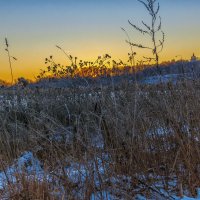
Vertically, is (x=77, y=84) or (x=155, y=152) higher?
(x=77, y=84)

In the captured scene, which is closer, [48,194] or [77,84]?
[48,194]

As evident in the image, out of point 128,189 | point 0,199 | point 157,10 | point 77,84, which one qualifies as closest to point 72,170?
point 128,189

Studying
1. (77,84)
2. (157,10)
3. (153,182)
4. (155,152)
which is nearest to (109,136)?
(155,152)

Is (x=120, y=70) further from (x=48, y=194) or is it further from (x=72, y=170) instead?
(x=48, y=194)

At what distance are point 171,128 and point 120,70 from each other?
6.54ft

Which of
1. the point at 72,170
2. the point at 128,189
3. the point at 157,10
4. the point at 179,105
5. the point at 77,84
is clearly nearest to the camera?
the point at 128,189

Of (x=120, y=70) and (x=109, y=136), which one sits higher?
(x=120, y=70)

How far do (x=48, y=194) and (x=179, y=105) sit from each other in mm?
1978

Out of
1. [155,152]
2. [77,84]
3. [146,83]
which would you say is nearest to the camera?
[155,152]

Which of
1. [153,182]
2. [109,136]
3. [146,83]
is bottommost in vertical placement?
[153,182]

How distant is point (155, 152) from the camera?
446 centimetres

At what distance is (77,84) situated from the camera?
26.7 feet

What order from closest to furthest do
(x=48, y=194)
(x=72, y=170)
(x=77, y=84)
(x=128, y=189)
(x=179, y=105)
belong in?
(x=48, y=194), (x=128, y=189), (x=72, y=170), (x=179, y=105), (x=77, y=84)

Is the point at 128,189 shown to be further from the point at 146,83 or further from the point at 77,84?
the point at 77,84
